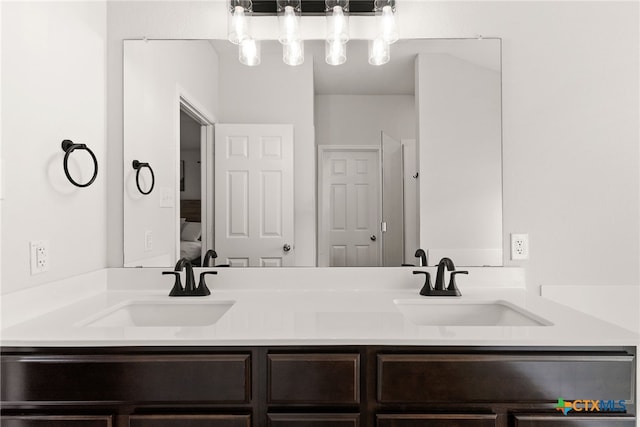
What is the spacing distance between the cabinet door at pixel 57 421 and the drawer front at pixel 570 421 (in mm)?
1103

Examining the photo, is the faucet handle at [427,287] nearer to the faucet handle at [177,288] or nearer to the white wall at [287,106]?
the white wall at [287,106]

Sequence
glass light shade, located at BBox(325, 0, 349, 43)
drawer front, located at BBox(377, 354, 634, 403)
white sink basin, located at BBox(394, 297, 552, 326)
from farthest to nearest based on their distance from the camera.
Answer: glass light shade, located at BBox(325, 0, 349, 43)
white sink basin, located at BBox(394, 297, 552, 326)
drawer front, located at BBox(377, 354, 634, 403)

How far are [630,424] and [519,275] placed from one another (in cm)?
74

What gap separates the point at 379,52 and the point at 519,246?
1025 mm

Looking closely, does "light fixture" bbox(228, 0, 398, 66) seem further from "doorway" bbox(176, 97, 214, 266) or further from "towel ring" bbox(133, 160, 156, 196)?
"towel ring" bbox(133, 160, 156, 196)

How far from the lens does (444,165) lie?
6.16 feet

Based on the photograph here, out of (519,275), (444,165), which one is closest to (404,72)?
(444,165)

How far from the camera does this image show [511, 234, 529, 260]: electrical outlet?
184 cm

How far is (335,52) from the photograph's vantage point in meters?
1.84

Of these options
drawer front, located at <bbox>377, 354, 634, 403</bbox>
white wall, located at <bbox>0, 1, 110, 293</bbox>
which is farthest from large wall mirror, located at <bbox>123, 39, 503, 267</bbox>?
drawer front, located at <bbox>377, 354, 634, 403</bbox>

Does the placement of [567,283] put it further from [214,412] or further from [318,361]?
[214,412]

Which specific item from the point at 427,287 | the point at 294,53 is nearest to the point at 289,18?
the point at 294,53

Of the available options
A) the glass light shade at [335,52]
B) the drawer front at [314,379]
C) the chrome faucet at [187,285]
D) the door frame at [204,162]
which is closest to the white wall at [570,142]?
the door frame at [204,162]

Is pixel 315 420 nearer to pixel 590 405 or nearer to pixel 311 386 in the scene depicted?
pixel 311 386
